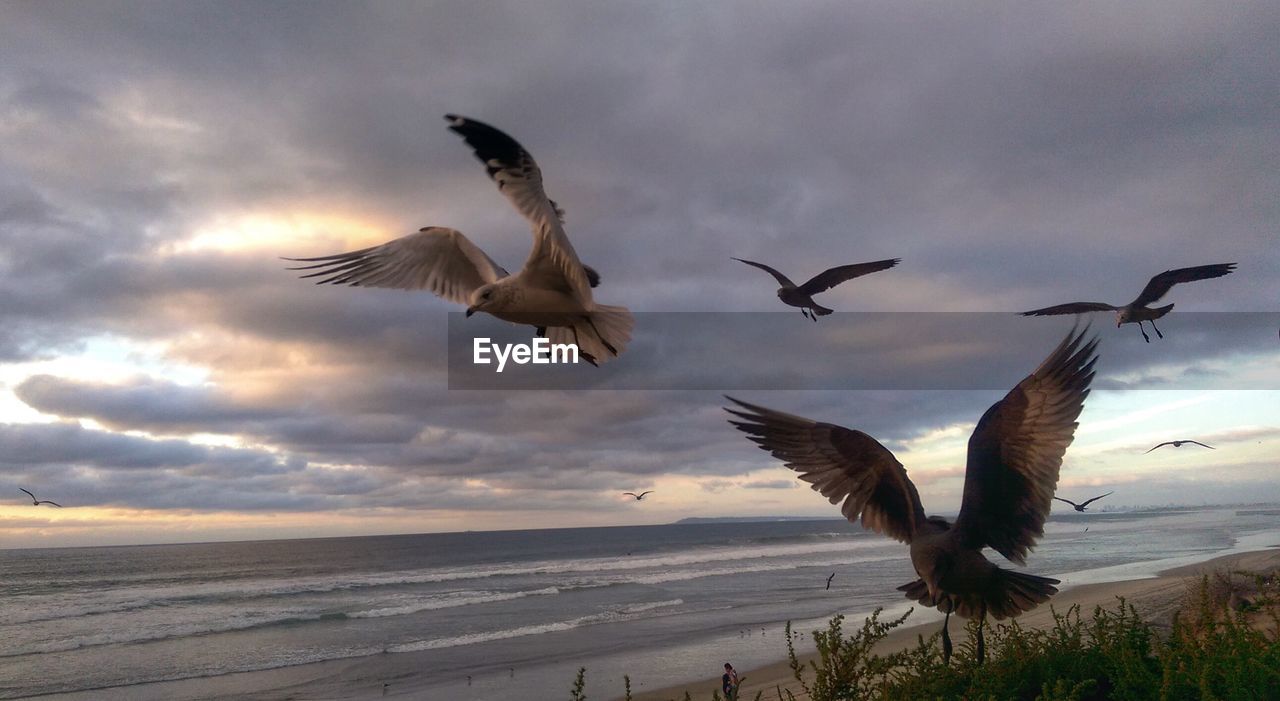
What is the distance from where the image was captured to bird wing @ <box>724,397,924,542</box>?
3.97 metres

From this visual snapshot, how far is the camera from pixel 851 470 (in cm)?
407

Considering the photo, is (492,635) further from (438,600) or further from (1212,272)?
(1212,272)

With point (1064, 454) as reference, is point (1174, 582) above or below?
below

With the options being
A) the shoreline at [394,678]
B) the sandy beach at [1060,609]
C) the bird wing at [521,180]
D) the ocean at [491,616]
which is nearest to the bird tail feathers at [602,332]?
the bird wing at [521,180]

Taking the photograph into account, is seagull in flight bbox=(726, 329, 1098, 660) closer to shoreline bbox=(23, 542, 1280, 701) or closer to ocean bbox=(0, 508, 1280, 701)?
shoreline bbox=(23, 542, 1280, 701)

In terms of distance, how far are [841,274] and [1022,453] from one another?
11.5 ft

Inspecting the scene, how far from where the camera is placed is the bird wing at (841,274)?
21.9 ft

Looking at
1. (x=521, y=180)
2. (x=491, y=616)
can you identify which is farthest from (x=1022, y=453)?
(x=491, y=616)

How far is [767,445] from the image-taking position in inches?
167

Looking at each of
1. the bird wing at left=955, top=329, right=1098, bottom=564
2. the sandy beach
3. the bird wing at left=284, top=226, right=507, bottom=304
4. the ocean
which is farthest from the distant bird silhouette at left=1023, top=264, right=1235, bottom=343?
the ocean

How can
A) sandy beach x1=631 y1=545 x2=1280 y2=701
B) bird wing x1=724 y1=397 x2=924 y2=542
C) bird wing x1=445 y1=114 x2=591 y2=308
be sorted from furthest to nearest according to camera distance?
sandy beach x1=631 y1=545 x2=1280 y2=701 < bird wing x1=724 y1=397 x2=924 y2=542 < bird wing x1=445 y1=114 x2=591 y2=308

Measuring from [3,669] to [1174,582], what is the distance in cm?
3165

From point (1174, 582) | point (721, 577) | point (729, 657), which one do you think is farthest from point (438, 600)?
point (1174, 582)

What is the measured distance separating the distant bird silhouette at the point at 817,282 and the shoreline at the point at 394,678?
30.6 feet
